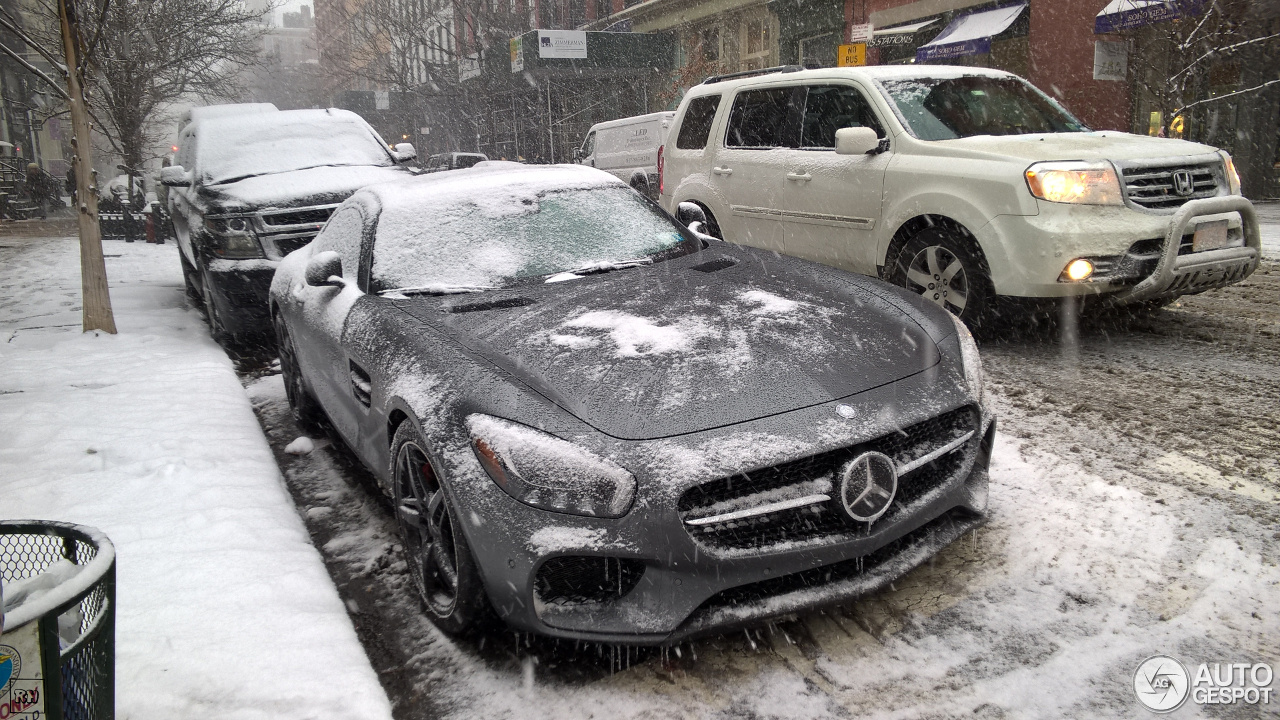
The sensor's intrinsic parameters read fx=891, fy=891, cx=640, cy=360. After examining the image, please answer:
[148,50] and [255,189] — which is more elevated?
[148,50]

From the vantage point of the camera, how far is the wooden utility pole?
267 inches

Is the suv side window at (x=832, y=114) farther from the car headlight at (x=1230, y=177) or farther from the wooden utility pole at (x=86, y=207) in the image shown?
the wooden utility pole at (x=86, y=207)

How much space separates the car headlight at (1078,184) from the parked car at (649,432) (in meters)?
2.12

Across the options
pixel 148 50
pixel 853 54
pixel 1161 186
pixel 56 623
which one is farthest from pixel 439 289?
pixel 148 50

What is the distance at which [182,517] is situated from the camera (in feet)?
11.7

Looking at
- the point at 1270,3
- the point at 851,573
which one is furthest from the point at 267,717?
the point at 1270,3

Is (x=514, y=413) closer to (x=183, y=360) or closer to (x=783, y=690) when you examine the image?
(x=783, y=690)

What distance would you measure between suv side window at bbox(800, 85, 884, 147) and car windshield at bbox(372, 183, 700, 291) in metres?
2.71

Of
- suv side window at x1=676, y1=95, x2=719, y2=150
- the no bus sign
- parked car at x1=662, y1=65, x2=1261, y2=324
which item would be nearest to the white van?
the no bus sign

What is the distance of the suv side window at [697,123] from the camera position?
7895 mm

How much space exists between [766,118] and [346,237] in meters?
4.00

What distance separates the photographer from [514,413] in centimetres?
254

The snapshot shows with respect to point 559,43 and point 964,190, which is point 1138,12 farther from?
point 559,43

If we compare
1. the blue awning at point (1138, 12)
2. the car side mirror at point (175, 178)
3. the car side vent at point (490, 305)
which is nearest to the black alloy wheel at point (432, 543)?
the car side vent at point (490, 305)
